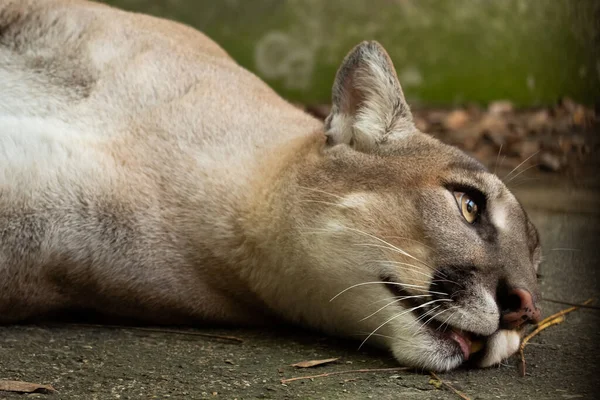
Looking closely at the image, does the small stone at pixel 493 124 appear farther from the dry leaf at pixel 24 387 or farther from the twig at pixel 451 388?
the dry leaf at pixel 24 387

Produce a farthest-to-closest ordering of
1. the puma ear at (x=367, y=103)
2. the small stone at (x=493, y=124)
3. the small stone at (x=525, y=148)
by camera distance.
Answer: the small stone at (x=493, y=124)
the small stone at (x=525, y=148)
the puma ear at (x=367, y=103)

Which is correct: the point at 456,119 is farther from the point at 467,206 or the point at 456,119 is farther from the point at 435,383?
the point at 435,383

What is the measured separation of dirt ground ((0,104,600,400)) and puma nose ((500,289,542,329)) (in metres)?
0.19

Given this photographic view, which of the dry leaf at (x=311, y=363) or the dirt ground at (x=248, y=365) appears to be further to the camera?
the dry leaf at (x=311, y=363)

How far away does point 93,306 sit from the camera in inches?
136

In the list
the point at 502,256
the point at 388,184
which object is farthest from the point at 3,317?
the point at 502,256

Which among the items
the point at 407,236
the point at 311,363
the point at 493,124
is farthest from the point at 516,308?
the point at 493,124

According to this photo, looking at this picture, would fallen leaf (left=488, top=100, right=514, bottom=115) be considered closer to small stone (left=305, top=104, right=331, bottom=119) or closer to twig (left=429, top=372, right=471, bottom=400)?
small stone (left=305, top=104, right=331, bottom=119)

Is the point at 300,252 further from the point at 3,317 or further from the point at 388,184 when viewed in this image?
the point at 3,317

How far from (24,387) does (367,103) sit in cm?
179

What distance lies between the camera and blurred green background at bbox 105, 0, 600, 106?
8578 mm

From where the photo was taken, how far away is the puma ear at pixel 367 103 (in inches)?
137

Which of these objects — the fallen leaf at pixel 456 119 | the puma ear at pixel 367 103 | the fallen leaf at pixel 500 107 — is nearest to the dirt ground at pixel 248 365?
the puma ear at pixel 367 103

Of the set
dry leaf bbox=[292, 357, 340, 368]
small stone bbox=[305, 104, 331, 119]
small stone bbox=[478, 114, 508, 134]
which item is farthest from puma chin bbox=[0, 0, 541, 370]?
small stone bbox=[478, 114, 508, 134]
